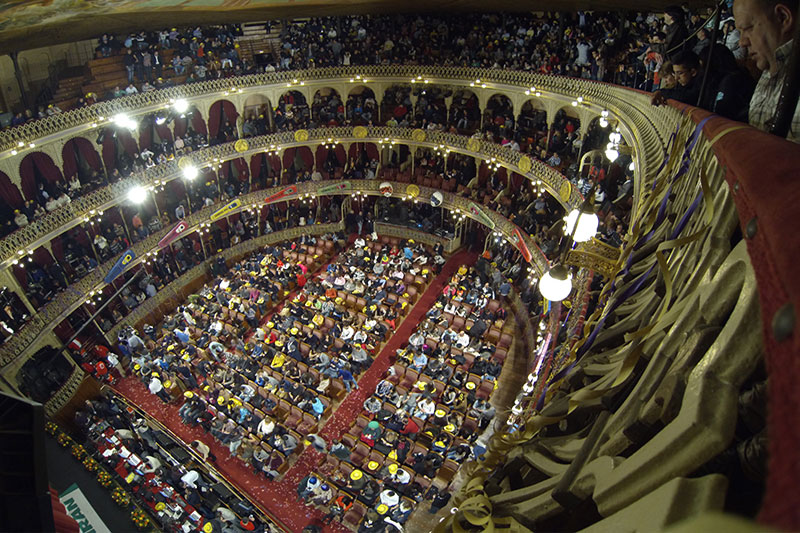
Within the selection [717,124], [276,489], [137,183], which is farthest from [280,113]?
[717,124]

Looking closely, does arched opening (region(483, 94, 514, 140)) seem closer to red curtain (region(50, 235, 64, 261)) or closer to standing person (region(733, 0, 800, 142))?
red curtain (region(50, 235, 64, 261))

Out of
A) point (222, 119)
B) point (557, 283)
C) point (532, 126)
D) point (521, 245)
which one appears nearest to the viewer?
point (557, 283)

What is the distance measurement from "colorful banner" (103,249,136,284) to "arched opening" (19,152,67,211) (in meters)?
3.66

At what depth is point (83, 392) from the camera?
67.6 ft

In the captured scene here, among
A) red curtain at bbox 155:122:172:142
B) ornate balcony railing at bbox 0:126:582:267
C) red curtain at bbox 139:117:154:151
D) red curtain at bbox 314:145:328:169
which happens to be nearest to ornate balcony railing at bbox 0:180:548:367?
ornate balcony railing at bbox 0:126:582:267

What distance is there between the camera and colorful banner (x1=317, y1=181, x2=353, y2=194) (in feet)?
105

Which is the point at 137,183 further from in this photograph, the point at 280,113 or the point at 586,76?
the point at 586,76

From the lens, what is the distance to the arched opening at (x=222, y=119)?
3058cm

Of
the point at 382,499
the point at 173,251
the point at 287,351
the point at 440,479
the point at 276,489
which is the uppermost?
the point at 173,251

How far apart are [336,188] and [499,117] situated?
473 inches

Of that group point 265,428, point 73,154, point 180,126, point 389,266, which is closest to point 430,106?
point 389,266

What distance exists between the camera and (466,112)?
30.2m

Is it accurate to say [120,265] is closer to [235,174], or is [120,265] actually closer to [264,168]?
[235,174]

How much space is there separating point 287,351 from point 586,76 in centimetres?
1989
